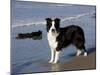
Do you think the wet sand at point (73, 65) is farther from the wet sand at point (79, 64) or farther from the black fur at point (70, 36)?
the black fur at point (70, 36)

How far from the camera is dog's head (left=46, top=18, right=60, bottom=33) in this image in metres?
2.35

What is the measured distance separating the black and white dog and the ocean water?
0.05m

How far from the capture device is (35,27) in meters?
2.32

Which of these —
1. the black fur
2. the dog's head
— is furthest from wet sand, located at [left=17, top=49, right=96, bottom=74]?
the dog's head

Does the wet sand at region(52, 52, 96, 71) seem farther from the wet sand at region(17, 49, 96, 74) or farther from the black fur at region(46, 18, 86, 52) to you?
the black fur at region(46, 18, 86, 52)

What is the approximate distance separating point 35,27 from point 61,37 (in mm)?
327

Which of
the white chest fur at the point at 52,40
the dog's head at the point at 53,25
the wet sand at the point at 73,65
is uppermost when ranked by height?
the dog's head at the point at 53,25

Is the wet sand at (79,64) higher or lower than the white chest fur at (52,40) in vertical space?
lower

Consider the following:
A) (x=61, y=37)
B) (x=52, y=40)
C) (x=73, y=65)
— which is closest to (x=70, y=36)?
(x=61, y=37)

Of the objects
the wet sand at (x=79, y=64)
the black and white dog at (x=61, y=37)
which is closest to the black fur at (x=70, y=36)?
the black and white dog at (x=61, y=37)

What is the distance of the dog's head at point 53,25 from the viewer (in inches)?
92.7

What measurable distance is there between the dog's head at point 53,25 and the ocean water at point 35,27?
40mm

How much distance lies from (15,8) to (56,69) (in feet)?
2.62

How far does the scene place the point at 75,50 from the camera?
248 cm
